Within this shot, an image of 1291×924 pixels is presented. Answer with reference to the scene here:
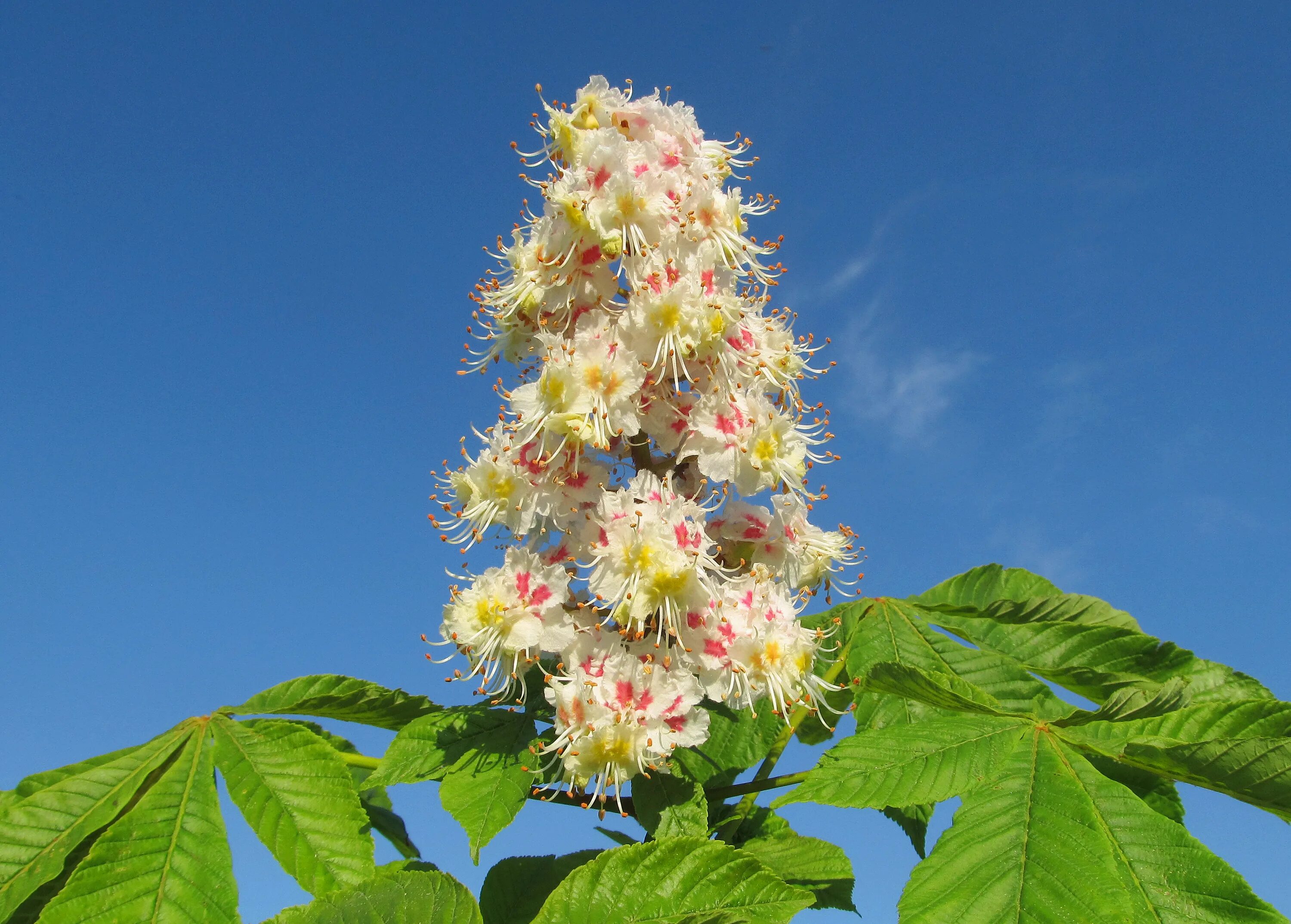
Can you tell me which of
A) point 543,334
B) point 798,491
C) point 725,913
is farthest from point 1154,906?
point 543,334

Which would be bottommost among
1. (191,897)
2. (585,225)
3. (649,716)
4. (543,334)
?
(191,897)

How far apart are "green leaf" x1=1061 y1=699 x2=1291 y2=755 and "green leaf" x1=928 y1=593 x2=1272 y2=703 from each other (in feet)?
1.31

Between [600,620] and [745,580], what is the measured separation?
0.41 metres

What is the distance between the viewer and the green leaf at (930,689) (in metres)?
2.11

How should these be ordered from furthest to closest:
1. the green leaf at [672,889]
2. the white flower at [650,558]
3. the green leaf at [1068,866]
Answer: the white flower at [650,558] < the green leaf at [672,889] < the green leaf at [1068,866]

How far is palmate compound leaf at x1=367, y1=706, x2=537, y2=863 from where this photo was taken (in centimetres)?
220

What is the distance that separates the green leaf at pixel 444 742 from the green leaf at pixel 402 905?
0.60 meters

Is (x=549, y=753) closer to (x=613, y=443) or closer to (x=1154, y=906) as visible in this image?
(x=613, y=443)

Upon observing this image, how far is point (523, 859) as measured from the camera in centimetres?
274

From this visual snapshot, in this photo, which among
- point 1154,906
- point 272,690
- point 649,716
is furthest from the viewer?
point 272,690

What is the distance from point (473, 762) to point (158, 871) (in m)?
0.72

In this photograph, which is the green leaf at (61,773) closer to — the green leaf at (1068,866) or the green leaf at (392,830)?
the green leaf at (392,830)

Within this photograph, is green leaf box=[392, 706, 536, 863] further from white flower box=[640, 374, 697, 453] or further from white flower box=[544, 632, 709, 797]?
white flower box=[640, 374, 697, 453]

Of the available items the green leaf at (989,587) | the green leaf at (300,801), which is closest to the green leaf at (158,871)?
the green leaf at (300,801)
